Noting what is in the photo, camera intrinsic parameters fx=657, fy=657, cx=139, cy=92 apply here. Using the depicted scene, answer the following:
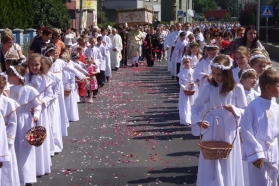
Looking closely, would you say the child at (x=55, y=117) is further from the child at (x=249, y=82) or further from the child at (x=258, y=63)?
the child at (x=249, y=82)

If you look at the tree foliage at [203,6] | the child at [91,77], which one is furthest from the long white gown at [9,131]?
the tree foliage at [203,6]

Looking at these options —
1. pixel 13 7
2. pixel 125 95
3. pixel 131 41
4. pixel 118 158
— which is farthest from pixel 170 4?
pixel 118 158

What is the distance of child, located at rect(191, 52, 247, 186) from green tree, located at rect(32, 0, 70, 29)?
82.8ft

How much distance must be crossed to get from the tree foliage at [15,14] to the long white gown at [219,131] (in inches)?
699

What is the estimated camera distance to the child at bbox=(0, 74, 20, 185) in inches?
296

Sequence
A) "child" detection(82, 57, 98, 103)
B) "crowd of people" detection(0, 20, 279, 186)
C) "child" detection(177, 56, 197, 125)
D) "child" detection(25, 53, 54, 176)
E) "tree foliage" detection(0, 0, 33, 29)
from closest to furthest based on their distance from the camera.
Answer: "crowd of people" detection(0, 20, 279, 186) → "child" detection(25, 53, 54, 176) → "child" detection(177, 56, 197, 125) → "child" detection(82, 57, 98, 103) → "tree foliage" detection(0, 0, 33, 29)

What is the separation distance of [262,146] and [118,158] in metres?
4.40

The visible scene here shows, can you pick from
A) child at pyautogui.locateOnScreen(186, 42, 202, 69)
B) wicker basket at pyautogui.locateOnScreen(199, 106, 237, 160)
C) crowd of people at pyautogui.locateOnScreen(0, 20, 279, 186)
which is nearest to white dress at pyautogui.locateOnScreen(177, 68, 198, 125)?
child at pyautogui.locateOnScreen(186, 42, 202, 69)

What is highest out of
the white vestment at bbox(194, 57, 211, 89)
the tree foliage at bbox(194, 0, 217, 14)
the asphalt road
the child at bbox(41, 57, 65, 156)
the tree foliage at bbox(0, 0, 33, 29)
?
the tree foliage at bbox(194, 0, 217, 14)

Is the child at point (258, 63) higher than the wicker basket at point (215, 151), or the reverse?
the child at point (258, 63)

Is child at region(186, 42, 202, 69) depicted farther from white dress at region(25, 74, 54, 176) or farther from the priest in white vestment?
the priest in white vestment

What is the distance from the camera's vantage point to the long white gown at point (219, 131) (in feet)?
24.0

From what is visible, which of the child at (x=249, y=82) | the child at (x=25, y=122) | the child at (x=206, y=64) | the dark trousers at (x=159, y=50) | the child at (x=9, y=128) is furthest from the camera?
the dark trousers at (x=159, y=50)

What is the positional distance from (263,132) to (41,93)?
3982 millimetres
